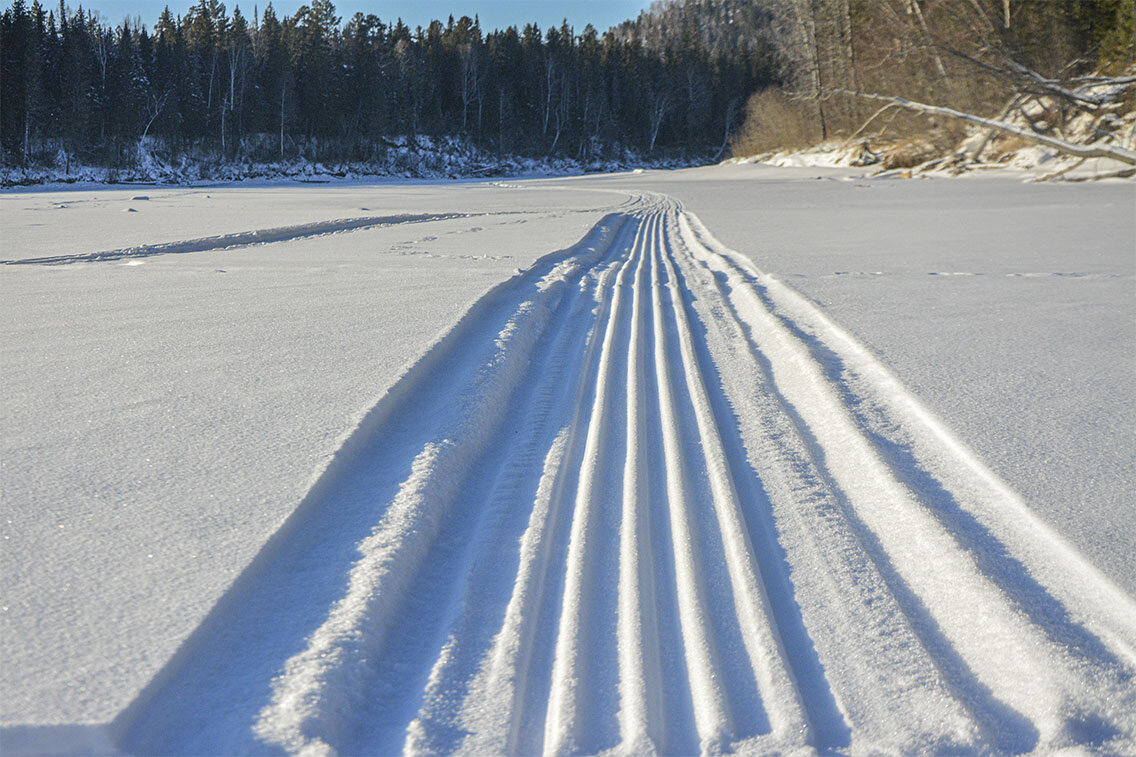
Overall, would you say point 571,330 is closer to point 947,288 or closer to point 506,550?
point 506,550

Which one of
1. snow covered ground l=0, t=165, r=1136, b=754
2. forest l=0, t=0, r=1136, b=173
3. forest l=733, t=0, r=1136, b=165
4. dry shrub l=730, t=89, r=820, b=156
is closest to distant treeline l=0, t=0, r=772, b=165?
forest l=0, t=0, r=1136, b=173

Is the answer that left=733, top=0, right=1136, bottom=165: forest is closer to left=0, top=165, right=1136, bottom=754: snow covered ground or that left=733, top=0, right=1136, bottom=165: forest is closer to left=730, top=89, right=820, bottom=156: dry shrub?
left=730, top=89, right=820, bottom=156: dry shrub

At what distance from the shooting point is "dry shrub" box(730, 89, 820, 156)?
126ft

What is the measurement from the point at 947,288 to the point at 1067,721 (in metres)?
4.28

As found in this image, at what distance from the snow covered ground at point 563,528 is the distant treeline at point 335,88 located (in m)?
42.3

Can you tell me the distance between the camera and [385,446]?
2.41 meters

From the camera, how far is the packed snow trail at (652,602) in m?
1.29

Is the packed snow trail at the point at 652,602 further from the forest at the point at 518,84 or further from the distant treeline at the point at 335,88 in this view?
the distant treeline at the point at 335,88

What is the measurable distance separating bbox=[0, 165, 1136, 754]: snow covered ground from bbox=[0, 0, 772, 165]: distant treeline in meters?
42.3

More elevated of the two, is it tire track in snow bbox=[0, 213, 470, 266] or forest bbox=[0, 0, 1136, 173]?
forest bbox=[0, 0, 1136, 173]

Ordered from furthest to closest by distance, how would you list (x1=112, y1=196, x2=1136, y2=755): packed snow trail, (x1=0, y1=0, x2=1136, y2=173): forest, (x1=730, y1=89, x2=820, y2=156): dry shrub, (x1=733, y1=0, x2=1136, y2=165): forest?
(x1=730, y1=89, x2=820, y2=156): dry shrub
(x1=0, y1=0, x2=1136, y2=173): forest
(x1=733, y1=0, x2=1136, y2=165): forest
(x1=112, y1=196, x2=1136, y2=755): packed snow trail

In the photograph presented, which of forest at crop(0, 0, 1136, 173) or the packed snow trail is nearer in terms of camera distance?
the packed snow trail

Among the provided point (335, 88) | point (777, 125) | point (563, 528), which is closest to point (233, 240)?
point (563, 528)

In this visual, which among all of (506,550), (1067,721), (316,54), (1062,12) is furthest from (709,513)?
(316,54)
